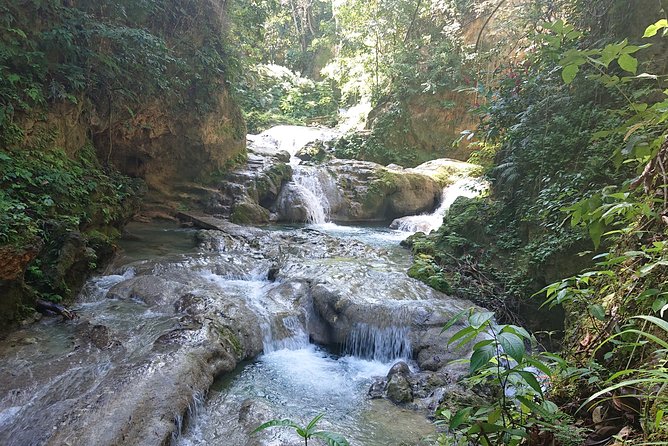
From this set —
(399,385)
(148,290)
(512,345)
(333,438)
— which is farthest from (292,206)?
(512,345)

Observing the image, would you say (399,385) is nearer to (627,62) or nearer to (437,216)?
(627,62)

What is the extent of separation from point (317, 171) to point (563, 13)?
8.34m

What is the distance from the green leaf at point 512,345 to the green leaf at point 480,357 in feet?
0.18

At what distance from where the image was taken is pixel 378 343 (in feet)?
17.8

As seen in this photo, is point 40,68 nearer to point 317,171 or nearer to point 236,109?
point 236,109

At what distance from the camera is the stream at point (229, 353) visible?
342 centimetres

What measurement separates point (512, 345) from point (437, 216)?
11.5 metres

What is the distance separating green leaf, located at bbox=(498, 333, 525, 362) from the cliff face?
191 inches

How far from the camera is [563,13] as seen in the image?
7645 mm

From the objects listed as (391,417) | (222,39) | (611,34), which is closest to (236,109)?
(222,39)

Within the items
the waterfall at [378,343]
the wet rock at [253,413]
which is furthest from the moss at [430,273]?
the wet rock at [253,413]

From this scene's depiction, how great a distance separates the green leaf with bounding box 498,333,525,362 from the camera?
4.32 ft

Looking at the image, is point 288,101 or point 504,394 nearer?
point 504,394

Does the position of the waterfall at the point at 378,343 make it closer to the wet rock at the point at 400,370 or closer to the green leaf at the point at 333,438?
the wet rock at the point at 400,370
